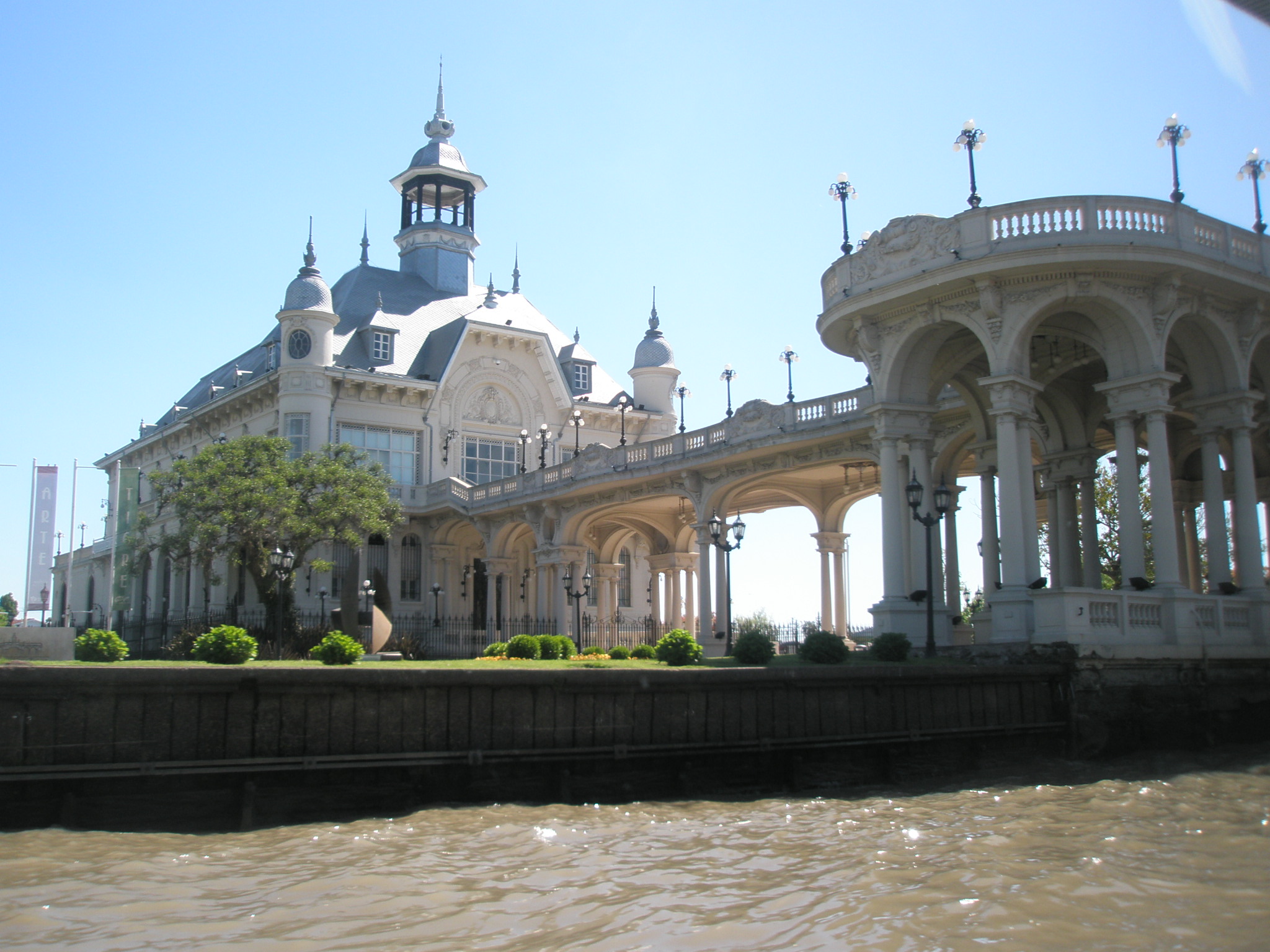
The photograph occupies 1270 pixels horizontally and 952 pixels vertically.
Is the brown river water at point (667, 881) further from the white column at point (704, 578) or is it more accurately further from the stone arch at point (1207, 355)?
the white column at point (704, 578)

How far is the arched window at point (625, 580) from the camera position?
161 ft

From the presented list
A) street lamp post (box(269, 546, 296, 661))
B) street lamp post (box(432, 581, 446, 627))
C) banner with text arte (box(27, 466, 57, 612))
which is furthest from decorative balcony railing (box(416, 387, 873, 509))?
banner with text arte (box(27, 466, 57, 612))

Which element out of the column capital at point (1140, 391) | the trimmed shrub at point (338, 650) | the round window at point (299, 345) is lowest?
the trimmed shrub at point (338, 650)

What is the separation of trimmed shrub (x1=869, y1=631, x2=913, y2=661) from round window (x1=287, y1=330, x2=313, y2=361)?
1105 inches

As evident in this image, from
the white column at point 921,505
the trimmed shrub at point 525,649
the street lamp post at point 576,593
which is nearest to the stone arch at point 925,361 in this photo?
the white column at point 921,505

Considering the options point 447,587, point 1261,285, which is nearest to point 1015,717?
point 1261,285

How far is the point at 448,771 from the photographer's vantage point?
13641 millimetres

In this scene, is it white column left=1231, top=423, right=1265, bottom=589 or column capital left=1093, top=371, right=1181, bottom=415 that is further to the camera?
white column left=1231, top=423, right=1265, bottom=589

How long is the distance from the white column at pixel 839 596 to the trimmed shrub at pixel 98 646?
70.2 feet

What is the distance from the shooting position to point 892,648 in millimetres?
19750

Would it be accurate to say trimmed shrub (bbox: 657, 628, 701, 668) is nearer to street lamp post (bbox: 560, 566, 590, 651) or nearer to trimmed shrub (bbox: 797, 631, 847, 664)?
trimmed shrub (bbox: 797, 631, 847, 664)

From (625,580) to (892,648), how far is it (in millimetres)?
30184

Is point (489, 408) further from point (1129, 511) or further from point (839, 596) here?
point (1129, 511)

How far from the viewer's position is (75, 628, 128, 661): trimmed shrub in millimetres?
18781
